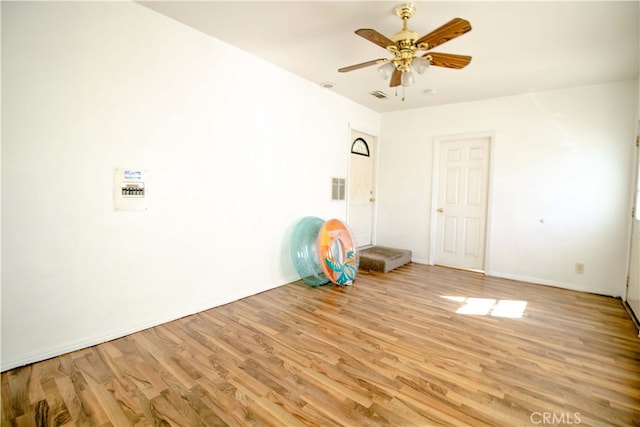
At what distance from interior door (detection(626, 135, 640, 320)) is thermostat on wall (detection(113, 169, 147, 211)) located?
15.7 feet

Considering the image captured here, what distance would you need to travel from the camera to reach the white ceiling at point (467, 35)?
94.8 inches

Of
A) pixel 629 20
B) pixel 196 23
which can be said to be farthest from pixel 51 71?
pixel 629 20

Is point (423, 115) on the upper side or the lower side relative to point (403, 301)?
upper

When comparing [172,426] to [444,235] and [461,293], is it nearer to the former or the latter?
[461,293]

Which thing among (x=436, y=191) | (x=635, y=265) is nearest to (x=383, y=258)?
(x=436, y=191)

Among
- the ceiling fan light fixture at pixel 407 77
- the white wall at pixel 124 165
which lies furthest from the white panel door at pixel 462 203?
the white wall at pixel 124 165

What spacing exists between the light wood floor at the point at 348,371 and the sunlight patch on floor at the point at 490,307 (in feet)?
0.09

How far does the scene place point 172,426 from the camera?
63.9 inches

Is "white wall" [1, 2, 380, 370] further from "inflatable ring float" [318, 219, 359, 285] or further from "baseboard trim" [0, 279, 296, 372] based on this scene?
"inflatable ring float" [318, 219, 359, 285]

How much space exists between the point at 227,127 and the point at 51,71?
1.42 metres

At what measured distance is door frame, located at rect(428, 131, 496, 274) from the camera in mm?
4656

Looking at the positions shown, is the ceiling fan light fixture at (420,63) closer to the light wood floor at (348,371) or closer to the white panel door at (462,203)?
the light wood floor at (348,371)

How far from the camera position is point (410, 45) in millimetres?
2414
